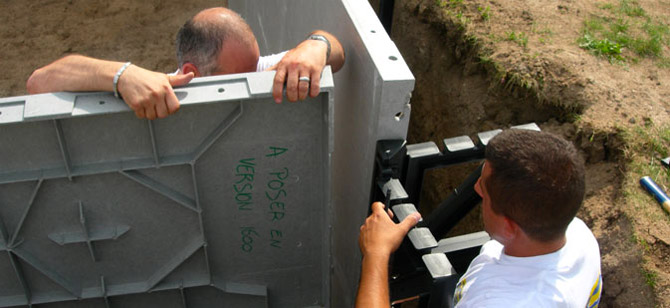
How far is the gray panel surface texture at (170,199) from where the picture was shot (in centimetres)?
246

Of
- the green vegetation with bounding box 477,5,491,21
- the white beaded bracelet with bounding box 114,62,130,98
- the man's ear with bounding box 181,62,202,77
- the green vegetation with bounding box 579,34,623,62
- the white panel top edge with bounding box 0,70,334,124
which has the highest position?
the white beaded bracelet with bounding box 114,62,130,98

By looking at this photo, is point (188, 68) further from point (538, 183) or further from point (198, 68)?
point (538, 183)

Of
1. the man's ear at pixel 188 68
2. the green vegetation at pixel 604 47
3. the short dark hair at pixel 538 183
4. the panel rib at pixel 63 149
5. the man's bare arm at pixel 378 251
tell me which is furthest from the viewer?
the green vegetation at pixel 604 47

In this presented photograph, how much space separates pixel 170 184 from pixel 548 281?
1845mm

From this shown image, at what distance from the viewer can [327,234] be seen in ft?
10.3

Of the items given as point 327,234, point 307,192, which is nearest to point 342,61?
point 307,192

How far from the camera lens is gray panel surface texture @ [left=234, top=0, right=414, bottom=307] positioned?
271 cm

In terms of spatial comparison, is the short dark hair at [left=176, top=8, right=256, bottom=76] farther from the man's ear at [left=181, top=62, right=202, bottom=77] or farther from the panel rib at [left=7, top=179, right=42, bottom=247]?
the panel rib at [left=7, top=179, right=42, bottom=247]

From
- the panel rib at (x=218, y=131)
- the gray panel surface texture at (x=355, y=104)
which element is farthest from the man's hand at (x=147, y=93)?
the gray panel surface texture at (x=355, y=104)

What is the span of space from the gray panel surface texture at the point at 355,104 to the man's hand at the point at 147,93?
3.27 feet

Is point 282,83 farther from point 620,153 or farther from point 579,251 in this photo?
point 620,153

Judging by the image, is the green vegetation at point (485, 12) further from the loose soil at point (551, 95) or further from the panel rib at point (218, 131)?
the panel rib at point (218, 131)

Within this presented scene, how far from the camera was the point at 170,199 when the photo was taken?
280 centimetres

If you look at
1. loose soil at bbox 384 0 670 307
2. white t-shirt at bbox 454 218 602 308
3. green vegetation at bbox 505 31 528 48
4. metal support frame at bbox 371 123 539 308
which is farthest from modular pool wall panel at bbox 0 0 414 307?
green vegetation at bbox 505 31 528 48
